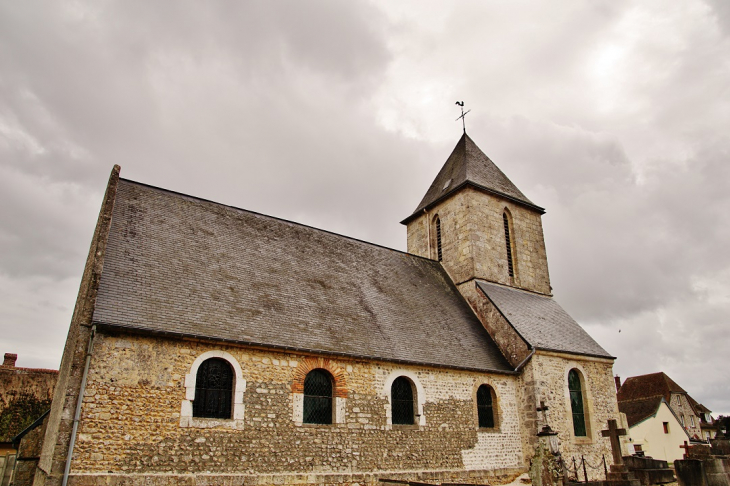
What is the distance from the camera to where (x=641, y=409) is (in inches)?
1268

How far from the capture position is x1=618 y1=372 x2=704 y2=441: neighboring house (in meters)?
34.2

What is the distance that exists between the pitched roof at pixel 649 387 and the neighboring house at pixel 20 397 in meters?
34.8

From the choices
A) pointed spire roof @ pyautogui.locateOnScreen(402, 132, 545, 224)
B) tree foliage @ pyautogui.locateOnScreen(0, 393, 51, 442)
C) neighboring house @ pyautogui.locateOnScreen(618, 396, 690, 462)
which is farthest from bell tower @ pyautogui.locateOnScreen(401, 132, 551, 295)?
neighboring house @ pyautogui.locateOnScreen(618, 396, 690, 462)

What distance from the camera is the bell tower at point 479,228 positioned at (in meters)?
19.2

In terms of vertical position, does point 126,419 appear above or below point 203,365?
below

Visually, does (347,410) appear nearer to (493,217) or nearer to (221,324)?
(221,324)

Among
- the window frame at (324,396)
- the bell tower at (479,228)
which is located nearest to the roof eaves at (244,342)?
the window frame at (324,396)

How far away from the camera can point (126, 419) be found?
9047 mm

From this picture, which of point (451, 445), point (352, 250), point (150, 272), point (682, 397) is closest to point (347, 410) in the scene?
point (451, 445)

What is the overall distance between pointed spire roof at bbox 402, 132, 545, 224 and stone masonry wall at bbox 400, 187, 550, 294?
29 cm

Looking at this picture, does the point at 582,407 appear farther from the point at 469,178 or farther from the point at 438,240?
the point at 469,178

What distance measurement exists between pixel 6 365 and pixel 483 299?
1782 cm

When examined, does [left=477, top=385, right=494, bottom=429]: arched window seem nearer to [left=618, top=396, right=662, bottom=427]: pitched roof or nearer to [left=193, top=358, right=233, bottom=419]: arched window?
[left=193, top=358, right=233, bottom=419]: arched window

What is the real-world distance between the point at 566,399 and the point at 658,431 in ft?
68.1
